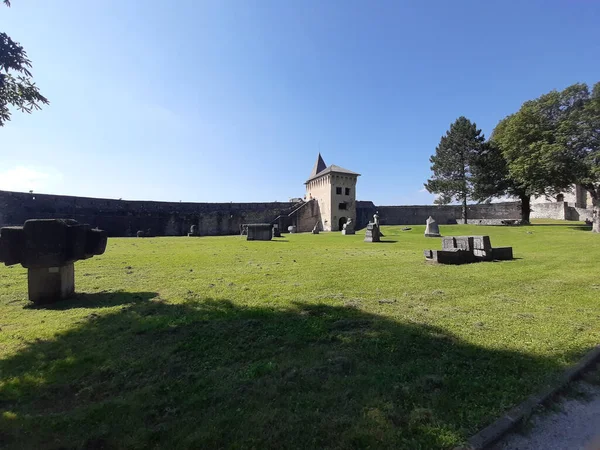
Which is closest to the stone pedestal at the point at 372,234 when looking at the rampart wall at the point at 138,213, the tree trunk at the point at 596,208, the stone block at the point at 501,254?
the stone block at the point at 501,254

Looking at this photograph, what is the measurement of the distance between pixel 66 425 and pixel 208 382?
0.96 meters

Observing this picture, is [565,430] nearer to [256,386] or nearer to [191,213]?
[256,386]

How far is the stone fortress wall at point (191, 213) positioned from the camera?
2530cm

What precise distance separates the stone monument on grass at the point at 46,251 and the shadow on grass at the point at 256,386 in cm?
167

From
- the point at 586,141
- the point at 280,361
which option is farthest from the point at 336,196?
the point at 280,361

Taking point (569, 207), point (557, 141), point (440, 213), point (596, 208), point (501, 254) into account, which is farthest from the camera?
point (440, 213)

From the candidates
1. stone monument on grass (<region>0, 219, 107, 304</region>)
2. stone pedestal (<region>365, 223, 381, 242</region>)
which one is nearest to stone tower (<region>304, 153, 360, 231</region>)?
stone pedestal (<region>365, 223, 381, 242</region>)

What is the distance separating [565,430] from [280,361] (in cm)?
218

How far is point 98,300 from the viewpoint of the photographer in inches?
199

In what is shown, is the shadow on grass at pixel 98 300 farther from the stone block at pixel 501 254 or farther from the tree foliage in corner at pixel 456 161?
the tree foliage in corner at pixel 456 161

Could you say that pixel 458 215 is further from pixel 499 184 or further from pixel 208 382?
pixel 208 382

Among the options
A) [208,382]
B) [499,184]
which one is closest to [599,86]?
[499,184]

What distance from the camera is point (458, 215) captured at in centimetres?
4334

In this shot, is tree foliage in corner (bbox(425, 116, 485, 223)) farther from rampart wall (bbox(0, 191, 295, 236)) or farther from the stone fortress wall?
rampart wall (bbox(0, 191, 295, 236))
